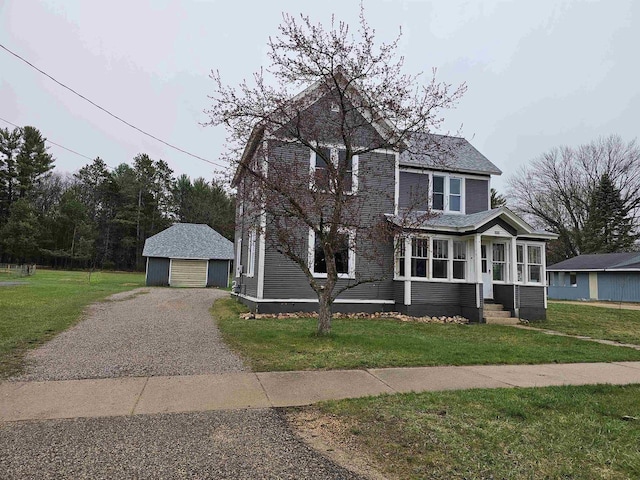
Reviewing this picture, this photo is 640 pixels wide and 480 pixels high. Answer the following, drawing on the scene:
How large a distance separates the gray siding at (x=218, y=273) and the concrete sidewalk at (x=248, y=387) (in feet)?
91.5

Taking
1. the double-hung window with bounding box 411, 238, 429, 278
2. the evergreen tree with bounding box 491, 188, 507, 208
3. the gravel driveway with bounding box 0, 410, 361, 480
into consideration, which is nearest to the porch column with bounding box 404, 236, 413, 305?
the double-hung window with bounding box 411, 238, 429, 278

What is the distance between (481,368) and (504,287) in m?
9.15

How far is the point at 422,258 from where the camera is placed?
49.2 ft

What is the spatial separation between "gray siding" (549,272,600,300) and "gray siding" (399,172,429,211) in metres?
24.2

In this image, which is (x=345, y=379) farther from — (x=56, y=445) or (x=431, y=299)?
(x=431, y=299)

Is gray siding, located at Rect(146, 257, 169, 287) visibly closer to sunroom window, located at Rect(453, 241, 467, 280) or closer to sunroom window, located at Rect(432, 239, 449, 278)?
sunroom window, located at Rect(432, 239, 449, 278)

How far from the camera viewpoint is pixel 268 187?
31.7ft

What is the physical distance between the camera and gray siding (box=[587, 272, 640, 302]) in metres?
29.7

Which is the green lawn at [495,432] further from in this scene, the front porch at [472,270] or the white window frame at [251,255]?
the white window frame at [251,255]

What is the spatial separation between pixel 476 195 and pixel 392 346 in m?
10.2

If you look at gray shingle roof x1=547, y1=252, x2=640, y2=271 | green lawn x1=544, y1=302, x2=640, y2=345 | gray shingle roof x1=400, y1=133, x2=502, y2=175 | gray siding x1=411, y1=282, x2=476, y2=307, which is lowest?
green lawn x1=544, y1=302, x2=640, y2=345

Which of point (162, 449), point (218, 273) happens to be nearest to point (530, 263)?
point (162, 449)

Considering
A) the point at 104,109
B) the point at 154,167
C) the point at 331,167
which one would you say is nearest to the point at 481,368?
the point at 331,167

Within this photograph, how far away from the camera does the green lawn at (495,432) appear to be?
347 centimetres
